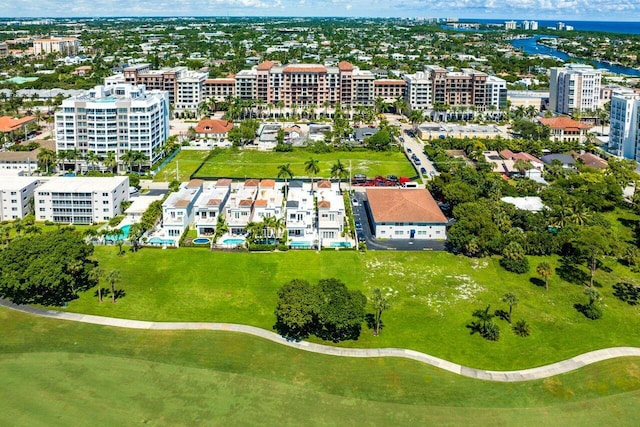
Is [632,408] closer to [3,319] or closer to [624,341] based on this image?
[624,341]

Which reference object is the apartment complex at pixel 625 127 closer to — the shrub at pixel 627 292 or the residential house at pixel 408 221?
the residential house at pixel 408 221

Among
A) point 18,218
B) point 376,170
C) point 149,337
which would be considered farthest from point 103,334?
point 376,170

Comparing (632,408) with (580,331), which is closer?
(632,408)

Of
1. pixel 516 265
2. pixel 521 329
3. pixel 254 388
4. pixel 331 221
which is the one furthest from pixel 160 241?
pixel 521 329

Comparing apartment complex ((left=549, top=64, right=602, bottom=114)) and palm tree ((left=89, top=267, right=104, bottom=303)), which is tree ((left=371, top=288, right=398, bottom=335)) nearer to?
palm tree ((left=89, top=267, right=104, bottom=303))

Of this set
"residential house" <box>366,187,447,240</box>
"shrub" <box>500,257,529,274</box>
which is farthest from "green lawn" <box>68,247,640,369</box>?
"residential house" <box>366,187,447,240</box>
